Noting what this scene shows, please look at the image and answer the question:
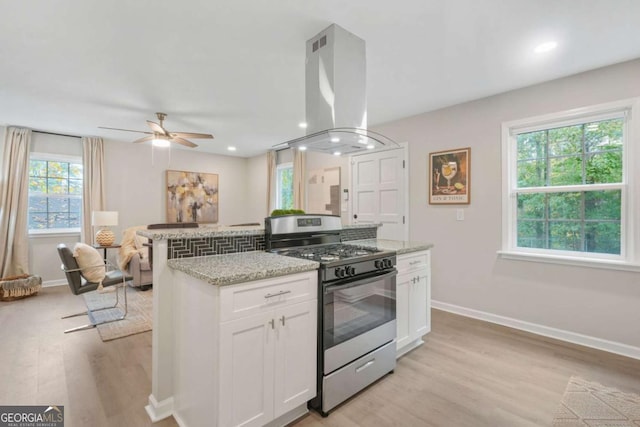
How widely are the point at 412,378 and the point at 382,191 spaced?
270cm

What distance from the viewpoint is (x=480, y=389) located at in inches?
81.7

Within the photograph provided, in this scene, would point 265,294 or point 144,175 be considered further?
point 144,175

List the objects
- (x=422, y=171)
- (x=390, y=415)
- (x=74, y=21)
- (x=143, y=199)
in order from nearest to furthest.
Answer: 1. (x=390, y=415)
2. (x=74, y=21)
3. (x=422, y=171)
4. (x=143, y=199)

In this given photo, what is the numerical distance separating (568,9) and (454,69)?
901 millimetres

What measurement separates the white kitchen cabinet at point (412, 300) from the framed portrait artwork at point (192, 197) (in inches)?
209

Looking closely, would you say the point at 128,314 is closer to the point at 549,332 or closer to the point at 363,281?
the point at 363,281

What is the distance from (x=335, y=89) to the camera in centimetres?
219

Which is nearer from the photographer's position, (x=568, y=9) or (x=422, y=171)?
(x=568, y=9)

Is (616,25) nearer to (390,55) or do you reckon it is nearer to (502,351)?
(390,55)

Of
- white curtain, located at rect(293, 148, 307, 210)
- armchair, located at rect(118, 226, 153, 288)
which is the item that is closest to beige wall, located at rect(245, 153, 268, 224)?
white curtain, located at rect(293, 148, 307, 210)

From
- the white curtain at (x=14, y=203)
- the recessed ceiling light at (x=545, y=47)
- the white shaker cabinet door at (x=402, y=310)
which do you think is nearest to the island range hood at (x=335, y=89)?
the white shaker cabinet door at (x=402, y=310)

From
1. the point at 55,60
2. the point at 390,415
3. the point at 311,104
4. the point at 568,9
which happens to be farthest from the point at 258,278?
the point at 55,60

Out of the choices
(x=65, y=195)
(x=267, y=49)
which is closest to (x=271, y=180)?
(x=65, y=195)

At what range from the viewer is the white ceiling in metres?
1.93
